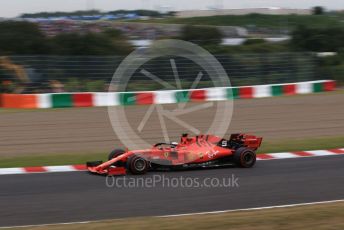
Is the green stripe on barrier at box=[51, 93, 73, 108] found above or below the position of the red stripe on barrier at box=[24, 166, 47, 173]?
above

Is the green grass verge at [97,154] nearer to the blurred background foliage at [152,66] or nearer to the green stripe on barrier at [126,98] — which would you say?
the green stripe on barrier at [126,98]

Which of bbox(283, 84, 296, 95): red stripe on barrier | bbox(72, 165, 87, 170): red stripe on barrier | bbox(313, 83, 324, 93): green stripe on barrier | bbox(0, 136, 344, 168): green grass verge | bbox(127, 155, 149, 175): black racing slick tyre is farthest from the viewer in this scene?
bbox(313, 83, 324, 93): green stripe on barrier

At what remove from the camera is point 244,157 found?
9.70 metres

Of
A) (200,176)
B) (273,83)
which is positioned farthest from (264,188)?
(273,83)

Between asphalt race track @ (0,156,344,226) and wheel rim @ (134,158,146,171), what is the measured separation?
0.15 m

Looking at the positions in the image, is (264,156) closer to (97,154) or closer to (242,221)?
(97,154)

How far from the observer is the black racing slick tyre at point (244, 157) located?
380 inches

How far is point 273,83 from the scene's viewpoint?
26328 mm

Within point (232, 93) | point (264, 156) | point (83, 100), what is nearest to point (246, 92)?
point (232, 93)

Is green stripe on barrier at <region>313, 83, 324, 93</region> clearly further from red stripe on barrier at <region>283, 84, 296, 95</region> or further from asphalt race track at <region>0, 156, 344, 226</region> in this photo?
asphalt race track at <region>0, 156, 344, 226</region>

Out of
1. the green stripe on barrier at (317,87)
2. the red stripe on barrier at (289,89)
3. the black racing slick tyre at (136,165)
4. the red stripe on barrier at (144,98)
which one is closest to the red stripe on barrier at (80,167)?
the black racing slick tyre at (136,165)

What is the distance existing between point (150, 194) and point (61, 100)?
1377cm

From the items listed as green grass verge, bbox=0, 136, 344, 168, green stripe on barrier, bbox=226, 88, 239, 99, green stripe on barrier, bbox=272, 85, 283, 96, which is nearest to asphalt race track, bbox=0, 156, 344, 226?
green grass verge, bbox=0, 136, 344, 168

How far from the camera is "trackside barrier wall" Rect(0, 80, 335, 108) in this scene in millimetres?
20750
